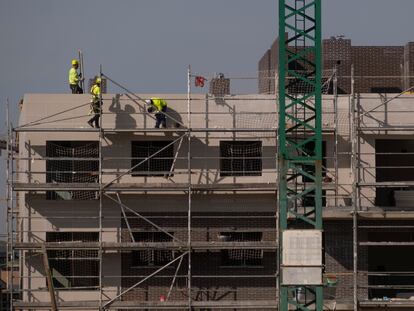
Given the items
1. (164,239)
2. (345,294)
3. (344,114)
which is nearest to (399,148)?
(344,114)

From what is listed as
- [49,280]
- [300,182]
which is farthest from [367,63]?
[49,280]

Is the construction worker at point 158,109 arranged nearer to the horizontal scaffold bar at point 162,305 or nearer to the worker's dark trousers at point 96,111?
the worker's dark trousers at point 96,111

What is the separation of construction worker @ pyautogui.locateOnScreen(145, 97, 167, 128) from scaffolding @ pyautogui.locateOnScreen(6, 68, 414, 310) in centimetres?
31

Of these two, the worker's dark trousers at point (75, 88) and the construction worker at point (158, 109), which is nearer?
the construction worker at point (158, 109)

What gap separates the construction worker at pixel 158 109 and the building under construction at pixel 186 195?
35 centimetres

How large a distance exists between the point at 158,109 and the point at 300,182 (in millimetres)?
5075

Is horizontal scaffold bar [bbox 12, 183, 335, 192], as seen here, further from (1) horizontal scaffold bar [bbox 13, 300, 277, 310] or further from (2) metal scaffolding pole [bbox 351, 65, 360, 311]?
(1) horizontal scaffold bar [bbox 13, 300, 277, 310]

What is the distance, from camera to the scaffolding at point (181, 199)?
117 ft

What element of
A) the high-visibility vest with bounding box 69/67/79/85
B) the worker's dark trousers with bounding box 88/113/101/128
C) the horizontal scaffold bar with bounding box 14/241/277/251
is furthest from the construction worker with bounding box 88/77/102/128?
the horizontal scaffold bar with bounding box 14/241/277/251

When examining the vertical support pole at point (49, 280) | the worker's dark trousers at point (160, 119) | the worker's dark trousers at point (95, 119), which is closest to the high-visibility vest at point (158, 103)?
the worker's dark trousers at point (160, 119)

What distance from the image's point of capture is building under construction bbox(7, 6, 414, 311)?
3575 cm

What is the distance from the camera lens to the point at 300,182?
120ft

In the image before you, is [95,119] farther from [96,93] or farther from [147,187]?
[147,187]

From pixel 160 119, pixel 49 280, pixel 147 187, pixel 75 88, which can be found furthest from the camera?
pixel 75 88
